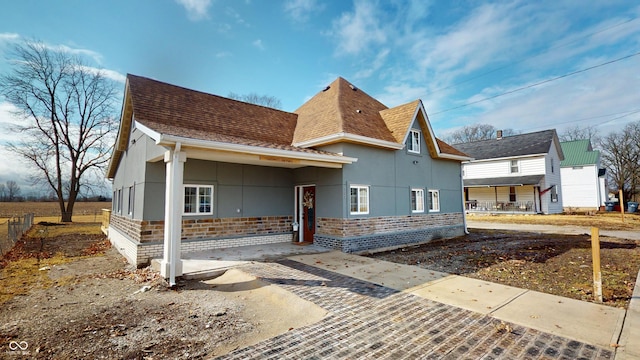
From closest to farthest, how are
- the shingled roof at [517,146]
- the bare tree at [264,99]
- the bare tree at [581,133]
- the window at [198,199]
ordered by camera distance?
the window at [198,199]
the shingled roof at [517,146]
the bare tree at [264,99]
the bare tree at [581,133]

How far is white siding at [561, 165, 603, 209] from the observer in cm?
2945

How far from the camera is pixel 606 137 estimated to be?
38094 mm

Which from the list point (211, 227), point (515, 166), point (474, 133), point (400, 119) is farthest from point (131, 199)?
point (474, 133)

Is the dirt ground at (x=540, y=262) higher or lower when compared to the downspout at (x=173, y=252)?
lower

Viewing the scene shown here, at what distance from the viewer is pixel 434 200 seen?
13938mm

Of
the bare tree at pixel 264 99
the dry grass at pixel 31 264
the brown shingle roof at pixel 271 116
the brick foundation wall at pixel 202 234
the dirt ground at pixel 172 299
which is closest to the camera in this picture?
the dirt ground at pixel 172 299

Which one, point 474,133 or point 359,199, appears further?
point 474,133

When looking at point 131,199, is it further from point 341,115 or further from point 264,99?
point 264,99

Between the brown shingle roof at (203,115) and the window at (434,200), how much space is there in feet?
23.2

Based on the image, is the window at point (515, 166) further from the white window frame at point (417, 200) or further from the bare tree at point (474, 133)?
the bare tree at point (474, 133)

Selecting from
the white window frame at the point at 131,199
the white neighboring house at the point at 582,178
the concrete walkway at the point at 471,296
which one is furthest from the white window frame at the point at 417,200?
the white neighboring house at the point at 582,178

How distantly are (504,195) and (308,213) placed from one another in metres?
23.8

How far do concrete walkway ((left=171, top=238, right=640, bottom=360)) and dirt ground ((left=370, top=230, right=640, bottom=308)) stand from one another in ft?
1.77

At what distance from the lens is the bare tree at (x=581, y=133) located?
136 feet
